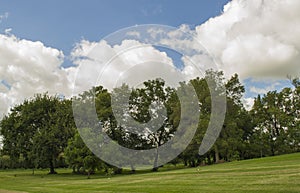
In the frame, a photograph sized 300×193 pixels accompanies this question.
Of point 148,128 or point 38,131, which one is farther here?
point 38,131

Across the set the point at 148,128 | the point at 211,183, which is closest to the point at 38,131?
the point at 148,128

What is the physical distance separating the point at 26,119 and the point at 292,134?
4412 cm

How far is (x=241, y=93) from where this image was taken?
52562 mm

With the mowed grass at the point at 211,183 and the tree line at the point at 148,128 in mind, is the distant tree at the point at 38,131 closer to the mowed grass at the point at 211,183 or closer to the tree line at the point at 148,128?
the tree line at the point at 148,128

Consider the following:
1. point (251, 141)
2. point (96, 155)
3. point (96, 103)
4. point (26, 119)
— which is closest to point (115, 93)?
point (96, 103)

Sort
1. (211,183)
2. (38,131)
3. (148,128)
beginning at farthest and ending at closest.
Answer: (38,131) < (148,128) < (211,183)

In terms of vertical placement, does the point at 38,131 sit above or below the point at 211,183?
above

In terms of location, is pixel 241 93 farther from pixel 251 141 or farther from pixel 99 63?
→ pixel 99 63

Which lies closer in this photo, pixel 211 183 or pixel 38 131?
pixel 211 183

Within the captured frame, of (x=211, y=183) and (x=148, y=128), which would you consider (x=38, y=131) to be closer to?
(x=148, y=128)

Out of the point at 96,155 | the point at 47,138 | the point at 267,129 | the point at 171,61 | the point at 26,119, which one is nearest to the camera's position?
the point at 171,61

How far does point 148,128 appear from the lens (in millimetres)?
A: 47594

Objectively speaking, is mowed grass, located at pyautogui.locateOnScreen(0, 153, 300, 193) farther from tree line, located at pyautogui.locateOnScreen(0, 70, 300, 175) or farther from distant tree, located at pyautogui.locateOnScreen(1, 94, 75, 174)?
distant tree, located at pyautogui.locateOnScreen(1, 94, 75, 174)

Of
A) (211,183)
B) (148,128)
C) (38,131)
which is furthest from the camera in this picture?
(38,131)
